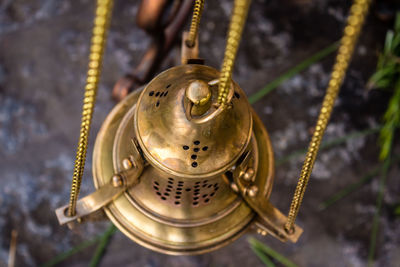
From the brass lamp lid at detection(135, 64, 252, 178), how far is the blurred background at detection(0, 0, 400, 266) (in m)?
0.93

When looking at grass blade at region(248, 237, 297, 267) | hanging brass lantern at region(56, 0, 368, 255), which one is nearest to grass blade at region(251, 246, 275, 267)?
grass blade at region(248, 237, 297, 267)

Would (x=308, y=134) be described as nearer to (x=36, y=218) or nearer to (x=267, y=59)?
(x=267, y=59)

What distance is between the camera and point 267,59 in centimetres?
155

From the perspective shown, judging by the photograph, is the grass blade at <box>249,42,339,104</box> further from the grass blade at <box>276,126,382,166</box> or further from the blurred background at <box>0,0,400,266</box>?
the grass blade at <box>276,126,382,166</box>

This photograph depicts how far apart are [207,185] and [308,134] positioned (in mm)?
1038

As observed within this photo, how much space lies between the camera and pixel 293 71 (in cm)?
150

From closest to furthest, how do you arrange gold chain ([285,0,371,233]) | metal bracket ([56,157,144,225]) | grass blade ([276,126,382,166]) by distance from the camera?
1. gold chain ([285,0,371,233])
2. metal bracket ([56,157,144,225])
3. grass blade ([276,126,382,166])

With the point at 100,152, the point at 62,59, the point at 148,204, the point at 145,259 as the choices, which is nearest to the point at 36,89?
the point at 62,59

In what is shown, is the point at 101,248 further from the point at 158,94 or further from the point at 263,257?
the point at 158,94

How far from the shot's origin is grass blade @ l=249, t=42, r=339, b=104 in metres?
1.47

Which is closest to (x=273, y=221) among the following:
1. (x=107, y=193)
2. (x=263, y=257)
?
(x=107, y=193)

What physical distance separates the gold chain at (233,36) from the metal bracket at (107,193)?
21 centimetres

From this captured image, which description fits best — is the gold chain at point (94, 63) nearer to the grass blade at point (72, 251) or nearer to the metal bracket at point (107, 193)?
the metal bracket at point (107, 193)

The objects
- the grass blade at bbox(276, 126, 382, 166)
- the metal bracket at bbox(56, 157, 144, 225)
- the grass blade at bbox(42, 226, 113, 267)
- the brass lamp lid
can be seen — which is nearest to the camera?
the brass lamp lid
